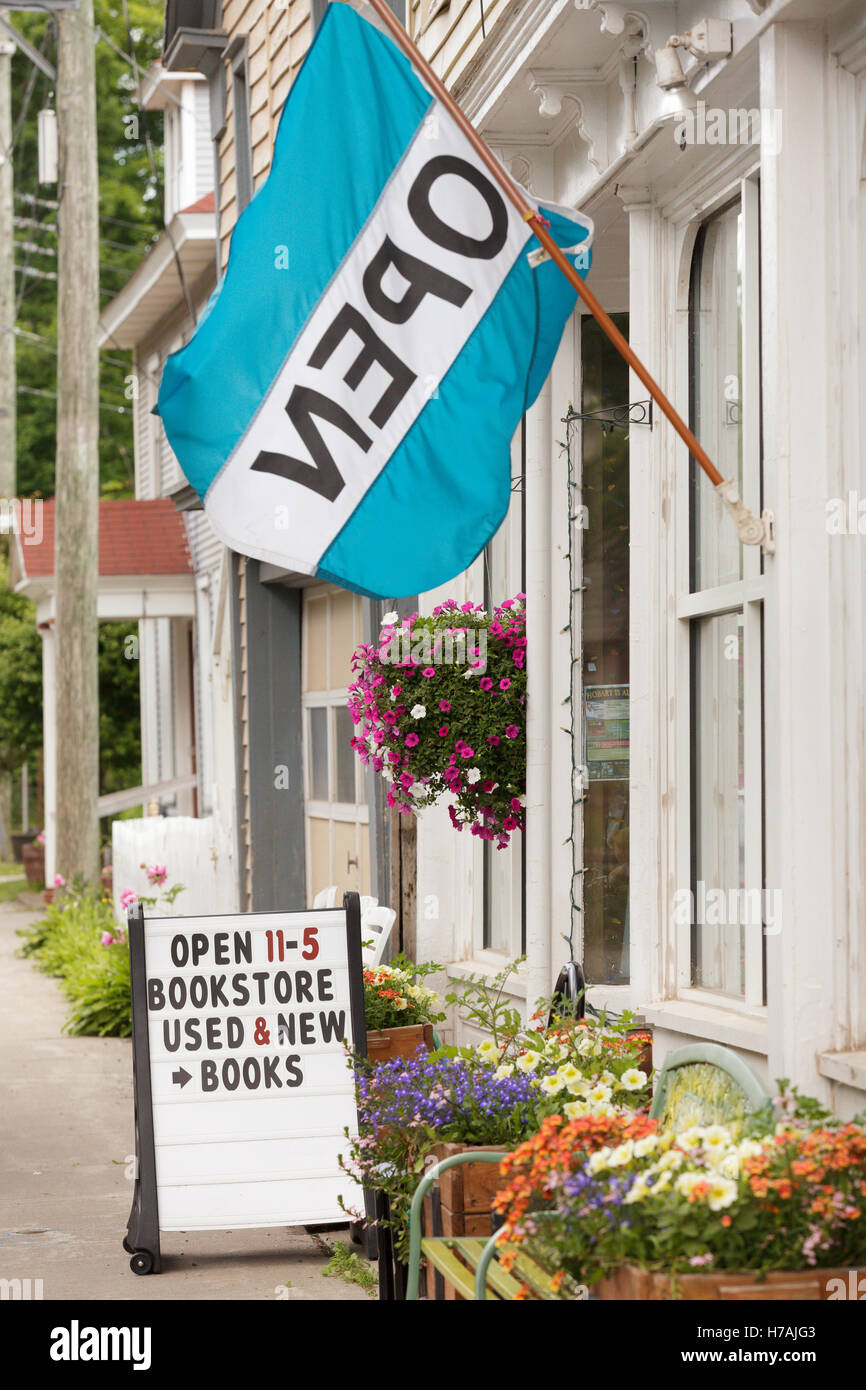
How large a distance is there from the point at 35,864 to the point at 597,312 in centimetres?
1696

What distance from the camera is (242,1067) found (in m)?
A: 5.54

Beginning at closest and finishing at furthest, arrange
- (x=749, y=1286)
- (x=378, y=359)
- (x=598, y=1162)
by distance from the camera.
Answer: (x=749, y=1286)
(x=598, y=1162)
(x=378, y=359)

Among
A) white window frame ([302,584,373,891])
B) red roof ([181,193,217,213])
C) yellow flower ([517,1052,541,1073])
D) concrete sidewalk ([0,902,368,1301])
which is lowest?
concrete sidewalk ([0,902,368,1301])

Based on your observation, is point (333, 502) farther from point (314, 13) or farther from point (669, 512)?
point (314, 13)

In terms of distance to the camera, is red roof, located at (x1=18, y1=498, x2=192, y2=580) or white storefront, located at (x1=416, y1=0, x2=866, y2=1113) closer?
white storefront, located at (x1=416, y1=0, x2=866, y2=1113)

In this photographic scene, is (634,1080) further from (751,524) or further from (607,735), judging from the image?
(607,735)

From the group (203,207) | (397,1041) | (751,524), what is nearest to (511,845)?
(397,1041)

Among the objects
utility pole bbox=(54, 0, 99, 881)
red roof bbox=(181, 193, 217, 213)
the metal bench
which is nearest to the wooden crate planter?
the metal bench

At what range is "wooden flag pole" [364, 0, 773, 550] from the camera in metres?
3.53

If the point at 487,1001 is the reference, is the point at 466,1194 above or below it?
below

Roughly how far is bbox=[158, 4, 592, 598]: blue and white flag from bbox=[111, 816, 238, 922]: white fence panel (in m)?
6.55

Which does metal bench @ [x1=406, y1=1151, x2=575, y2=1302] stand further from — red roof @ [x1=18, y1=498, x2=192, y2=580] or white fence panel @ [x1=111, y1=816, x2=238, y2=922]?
Result: red roof @ [x1=18, y1=498, x2=192, y2=580]

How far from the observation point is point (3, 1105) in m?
8.35
